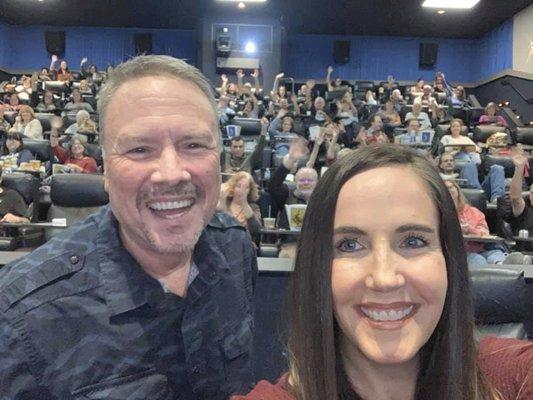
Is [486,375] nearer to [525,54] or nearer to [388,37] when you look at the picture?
[525,54]

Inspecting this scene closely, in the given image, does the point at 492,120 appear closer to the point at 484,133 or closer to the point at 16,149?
the point at 484,133

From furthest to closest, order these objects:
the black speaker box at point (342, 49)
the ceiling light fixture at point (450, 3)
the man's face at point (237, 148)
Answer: the black speaker box at point (342, 49) < the ceiling light fixture at point (450, 3) < the man's face at point (237, 148)

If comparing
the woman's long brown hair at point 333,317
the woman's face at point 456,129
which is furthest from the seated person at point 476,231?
the woman's face at point 456,129

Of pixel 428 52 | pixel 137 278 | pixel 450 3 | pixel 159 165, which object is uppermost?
pixel 450 3

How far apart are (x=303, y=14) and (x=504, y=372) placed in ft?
42.6

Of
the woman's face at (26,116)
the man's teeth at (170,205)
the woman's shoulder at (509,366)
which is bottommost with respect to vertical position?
the woman's shoulder at (509,366)

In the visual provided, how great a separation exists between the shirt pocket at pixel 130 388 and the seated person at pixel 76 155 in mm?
4764

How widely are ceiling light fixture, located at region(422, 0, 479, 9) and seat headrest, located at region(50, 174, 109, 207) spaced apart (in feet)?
31.9

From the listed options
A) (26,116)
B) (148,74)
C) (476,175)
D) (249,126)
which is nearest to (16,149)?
(26,116)

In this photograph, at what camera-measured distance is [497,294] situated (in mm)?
1648

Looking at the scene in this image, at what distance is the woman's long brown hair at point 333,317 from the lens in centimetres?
84

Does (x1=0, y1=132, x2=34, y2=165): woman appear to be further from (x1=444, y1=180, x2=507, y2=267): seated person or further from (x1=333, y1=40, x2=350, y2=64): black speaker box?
(x1=333, y1=40, x2=350, y2=64): black speaker box

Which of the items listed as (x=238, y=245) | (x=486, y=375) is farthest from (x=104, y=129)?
(x=486, y=375)

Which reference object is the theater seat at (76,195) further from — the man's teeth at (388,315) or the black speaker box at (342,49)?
the black speaker box at (342,49)
